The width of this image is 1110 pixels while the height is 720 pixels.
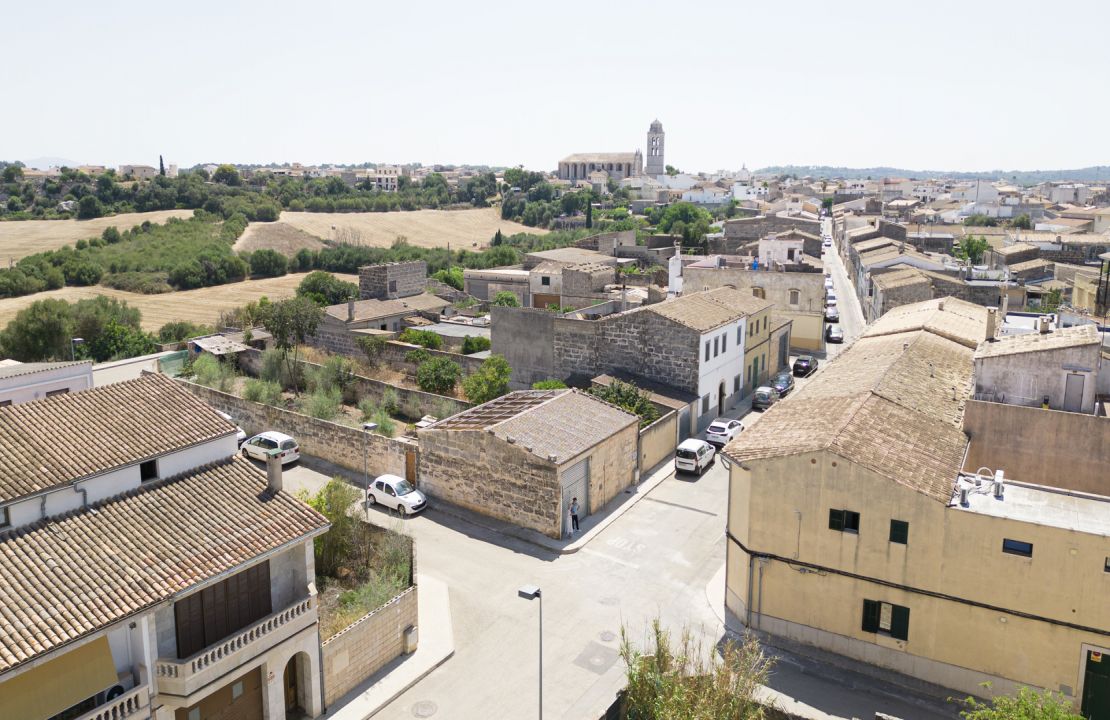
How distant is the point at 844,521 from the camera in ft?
65.6

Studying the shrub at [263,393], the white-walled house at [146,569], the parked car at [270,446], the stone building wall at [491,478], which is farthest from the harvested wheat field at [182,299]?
the white-walled house at [146,569]

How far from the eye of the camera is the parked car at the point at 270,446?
33.0m

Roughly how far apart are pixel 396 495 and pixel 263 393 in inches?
522

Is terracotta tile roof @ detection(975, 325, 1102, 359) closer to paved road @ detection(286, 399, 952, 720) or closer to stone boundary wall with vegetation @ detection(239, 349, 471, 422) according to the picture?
paved road @ detection(286, 399, 952, 720)

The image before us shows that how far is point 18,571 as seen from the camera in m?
14.5

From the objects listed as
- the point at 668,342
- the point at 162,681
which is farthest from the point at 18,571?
the point at 668,342

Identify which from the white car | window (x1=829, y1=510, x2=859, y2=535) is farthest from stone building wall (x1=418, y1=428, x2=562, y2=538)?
window (x1=829, y1=510, x2=859, y2=535)

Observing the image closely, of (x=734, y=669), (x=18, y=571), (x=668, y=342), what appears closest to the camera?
(x=18, y=571)

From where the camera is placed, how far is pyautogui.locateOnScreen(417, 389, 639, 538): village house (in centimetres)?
2658

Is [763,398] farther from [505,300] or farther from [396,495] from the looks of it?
[505,300]

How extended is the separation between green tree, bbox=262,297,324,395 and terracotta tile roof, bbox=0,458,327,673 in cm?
2546

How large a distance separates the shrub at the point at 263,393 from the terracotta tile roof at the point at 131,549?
20.2 meters

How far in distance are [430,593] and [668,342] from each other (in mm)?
17511

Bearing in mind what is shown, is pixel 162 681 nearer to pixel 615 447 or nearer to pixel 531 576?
pixel 531 576
